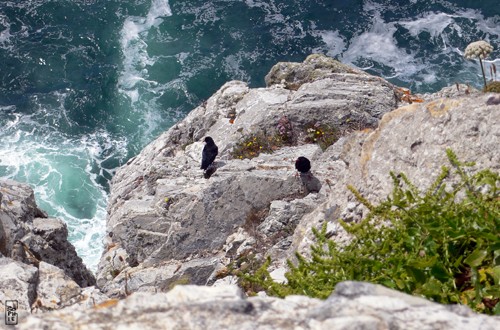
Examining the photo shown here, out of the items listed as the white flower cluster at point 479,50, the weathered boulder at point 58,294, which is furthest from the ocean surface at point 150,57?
the white flower cluster at point 479,50

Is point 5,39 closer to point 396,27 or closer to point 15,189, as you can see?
point 396,27

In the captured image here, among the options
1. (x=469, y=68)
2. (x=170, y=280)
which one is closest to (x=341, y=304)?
(x=170, y=280)

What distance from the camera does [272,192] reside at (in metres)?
15.1

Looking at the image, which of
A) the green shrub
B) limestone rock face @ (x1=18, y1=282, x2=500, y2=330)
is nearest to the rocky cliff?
limestone rock face @ (x1=18, y1=282, x2=500, y2=330)

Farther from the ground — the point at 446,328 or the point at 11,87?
the point at 446,328

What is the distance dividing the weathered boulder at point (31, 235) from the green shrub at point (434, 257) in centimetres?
778

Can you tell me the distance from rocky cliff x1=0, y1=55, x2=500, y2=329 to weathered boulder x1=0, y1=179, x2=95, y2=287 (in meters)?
1.04

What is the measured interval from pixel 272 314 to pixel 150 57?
34.6 meters

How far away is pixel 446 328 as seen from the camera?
3.43 meters

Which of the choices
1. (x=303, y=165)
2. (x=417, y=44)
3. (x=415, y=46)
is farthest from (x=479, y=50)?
(x=417, y=44)

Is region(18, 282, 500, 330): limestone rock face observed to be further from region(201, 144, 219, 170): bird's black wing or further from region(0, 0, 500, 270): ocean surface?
region(0, 0, 500, 270): ocean surface

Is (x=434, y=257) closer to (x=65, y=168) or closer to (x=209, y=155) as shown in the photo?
(x=209, y=155)

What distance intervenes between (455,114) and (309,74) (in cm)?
1525

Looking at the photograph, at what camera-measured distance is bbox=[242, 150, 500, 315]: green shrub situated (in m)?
4.76
